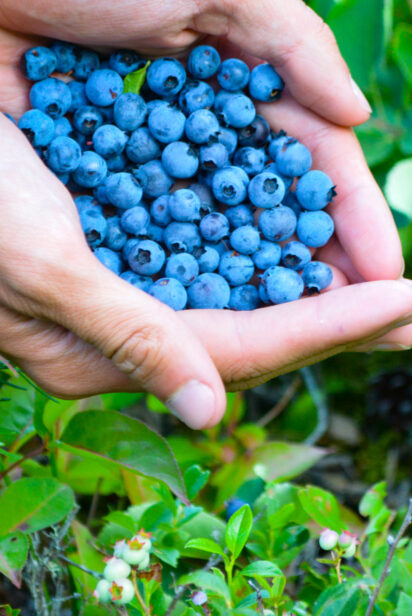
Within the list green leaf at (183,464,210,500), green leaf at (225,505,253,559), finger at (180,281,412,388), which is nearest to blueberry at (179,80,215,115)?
finger at (180,281,412,388)

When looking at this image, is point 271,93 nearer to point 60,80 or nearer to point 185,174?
point 185,174

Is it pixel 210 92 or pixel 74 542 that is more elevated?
pixel 210 92

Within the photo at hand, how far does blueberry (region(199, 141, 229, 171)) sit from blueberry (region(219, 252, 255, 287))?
0.63 feet

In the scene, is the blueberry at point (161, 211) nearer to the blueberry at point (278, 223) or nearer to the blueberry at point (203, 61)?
the blueberry at point (278, 223)

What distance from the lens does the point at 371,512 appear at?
0.94 metres

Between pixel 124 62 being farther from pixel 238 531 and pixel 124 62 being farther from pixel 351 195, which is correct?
pixel 238 531

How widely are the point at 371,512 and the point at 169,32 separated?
99cm

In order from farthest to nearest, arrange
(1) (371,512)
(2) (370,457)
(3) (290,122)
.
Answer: (2) (370,457), (3) (290,122), (1) (371,512)

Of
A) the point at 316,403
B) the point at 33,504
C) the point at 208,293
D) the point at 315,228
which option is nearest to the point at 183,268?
the point at 208,293

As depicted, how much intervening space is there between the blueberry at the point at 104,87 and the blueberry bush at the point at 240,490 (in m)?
0.05

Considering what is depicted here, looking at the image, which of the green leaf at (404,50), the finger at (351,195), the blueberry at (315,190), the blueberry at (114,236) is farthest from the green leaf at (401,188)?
the blueberry at (114,236)

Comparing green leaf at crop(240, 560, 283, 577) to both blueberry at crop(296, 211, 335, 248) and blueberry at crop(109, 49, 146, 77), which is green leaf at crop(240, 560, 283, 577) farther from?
blueberry at crop(109, 49, 146, 77)

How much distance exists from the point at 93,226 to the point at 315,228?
0.42m

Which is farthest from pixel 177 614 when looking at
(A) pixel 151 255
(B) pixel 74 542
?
(A) pixel 151 255
